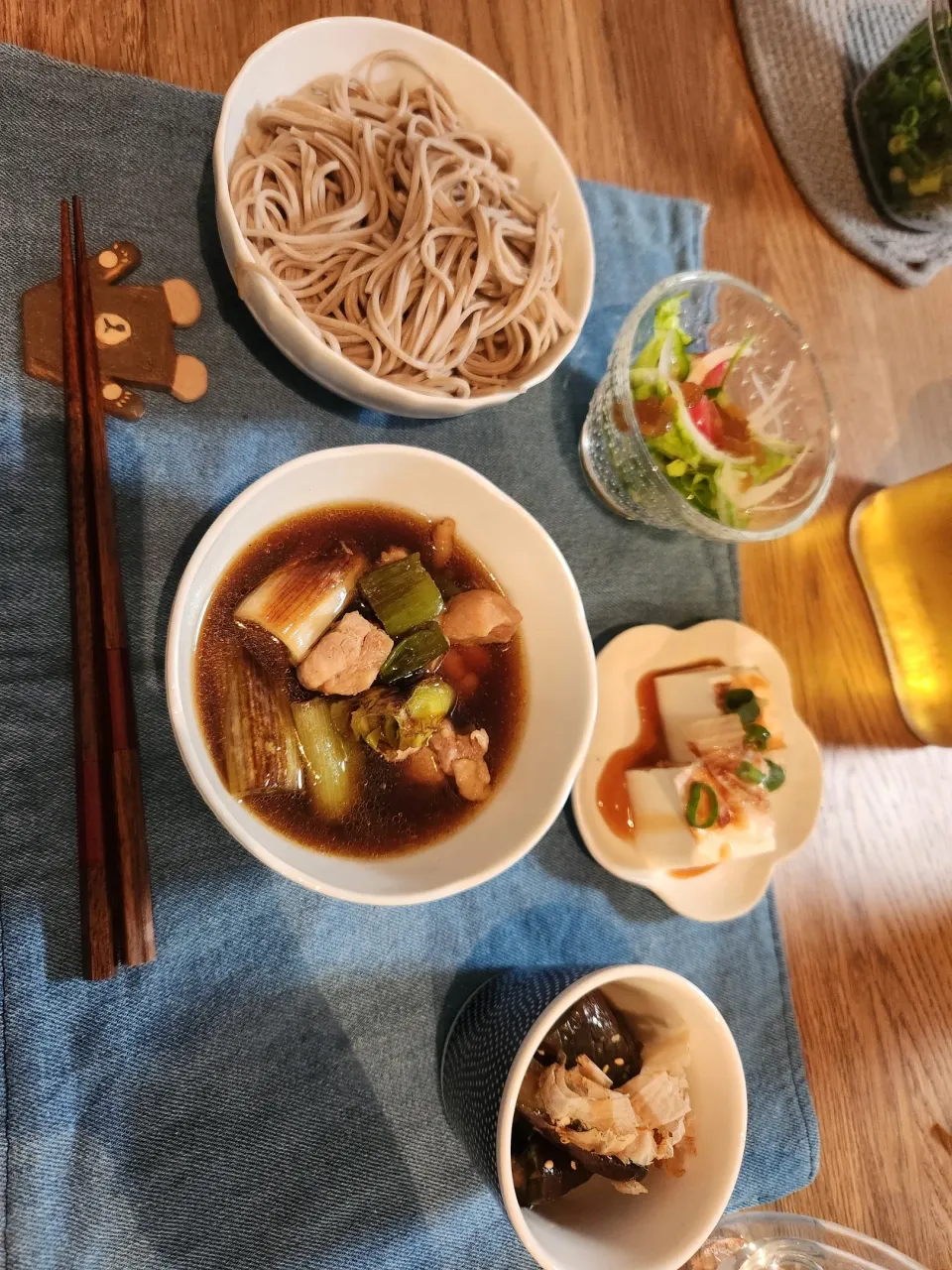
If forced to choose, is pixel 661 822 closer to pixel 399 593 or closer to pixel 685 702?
pixel 685 702

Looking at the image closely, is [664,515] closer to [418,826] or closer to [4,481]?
[418,826]

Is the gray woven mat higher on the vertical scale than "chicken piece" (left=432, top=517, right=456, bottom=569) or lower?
higher

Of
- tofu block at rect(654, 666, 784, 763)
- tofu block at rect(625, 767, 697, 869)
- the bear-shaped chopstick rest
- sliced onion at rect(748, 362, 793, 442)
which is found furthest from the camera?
sliced onion at rect(748, 362, 793, 442)

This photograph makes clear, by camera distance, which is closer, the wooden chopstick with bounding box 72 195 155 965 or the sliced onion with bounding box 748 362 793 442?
the wooden chopstick with bounding box 72 195 155 965

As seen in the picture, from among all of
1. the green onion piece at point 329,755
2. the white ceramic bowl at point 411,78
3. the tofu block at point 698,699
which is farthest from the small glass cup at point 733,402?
the green onion piece at point 329,755

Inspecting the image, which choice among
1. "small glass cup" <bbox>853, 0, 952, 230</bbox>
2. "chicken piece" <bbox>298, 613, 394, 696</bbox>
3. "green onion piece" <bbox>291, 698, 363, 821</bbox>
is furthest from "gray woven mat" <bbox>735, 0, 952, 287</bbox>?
"green onion piece" <bbox>291, 698, 363, 821</bbox>

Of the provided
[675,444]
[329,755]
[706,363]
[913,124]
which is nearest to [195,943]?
[329,755]

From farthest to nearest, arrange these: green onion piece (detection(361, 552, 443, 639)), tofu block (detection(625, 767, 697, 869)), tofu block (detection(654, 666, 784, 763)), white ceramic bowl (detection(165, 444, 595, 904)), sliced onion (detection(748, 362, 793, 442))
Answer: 1. sliced onion (detection(748, 362, 793, 442))
2. tofu block (detection(654, 666, 784, 763))
3. tofu block (detection(625, 767, 697, 869))
4. green onion piece (detection(361, 552, 443, 639))
5. white ceramic bowl (detection(165, 444, 595, 904))

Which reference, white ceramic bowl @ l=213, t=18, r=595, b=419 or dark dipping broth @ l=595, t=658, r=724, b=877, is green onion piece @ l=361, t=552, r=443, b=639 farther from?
Answer: dark dipping broth @ l=595, t=658, r=724, b=877
